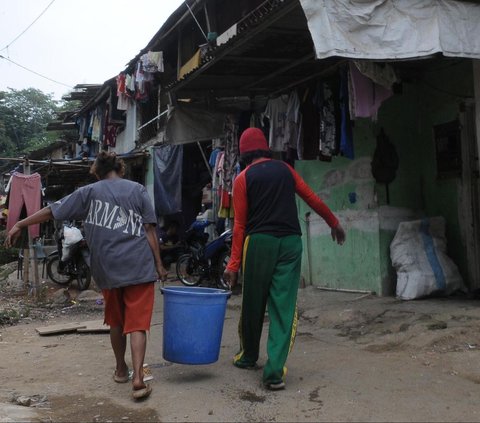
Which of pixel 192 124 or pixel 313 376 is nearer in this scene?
pixel 313 376

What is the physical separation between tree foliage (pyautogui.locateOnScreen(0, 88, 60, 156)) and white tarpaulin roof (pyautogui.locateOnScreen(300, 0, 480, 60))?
30.4 m

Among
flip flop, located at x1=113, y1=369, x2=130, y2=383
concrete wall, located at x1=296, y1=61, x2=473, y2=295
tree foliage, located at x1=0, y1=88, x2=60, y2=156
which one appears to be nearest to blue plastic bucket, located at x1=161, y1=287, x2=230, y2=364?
flip flop, located at x1=113, y1=369, x2=130, y2=383

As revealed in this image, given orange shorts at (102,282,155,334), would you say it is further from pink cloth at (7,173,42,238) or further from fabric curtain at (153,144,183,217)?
fabric curtain at (153,144,183,217)

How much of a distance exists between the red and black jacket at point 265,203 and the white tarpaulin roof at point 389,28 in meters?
1.07

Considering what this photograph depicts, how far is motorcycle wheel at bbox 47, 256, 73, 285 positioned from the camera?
35.2 feet

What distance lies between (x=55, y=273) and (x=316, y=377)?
27.1ft

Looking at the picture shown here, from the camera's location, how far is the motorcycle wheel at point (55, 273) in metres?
10.7

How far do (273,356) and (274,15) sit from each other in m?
3.03

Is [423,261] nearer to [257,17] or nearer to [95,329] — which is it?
[257,17]

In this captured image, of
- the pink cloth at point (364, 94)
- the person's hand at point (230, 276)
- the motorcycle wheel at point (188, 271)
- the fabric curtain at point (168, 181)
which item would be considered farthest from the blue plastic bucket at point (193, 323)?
the fabric curtain at point (168, 181)

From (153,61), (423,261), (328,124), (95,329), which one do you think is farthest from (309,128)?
(153,61)

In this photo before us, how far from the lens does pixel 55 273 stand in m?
10.8

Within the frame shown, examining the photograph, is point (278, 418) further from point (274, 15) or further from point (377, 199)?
point (377, 199)

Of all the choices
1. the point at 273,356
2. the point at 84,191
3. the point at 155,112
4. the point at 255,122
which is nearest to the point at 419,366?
the point at 273,356
